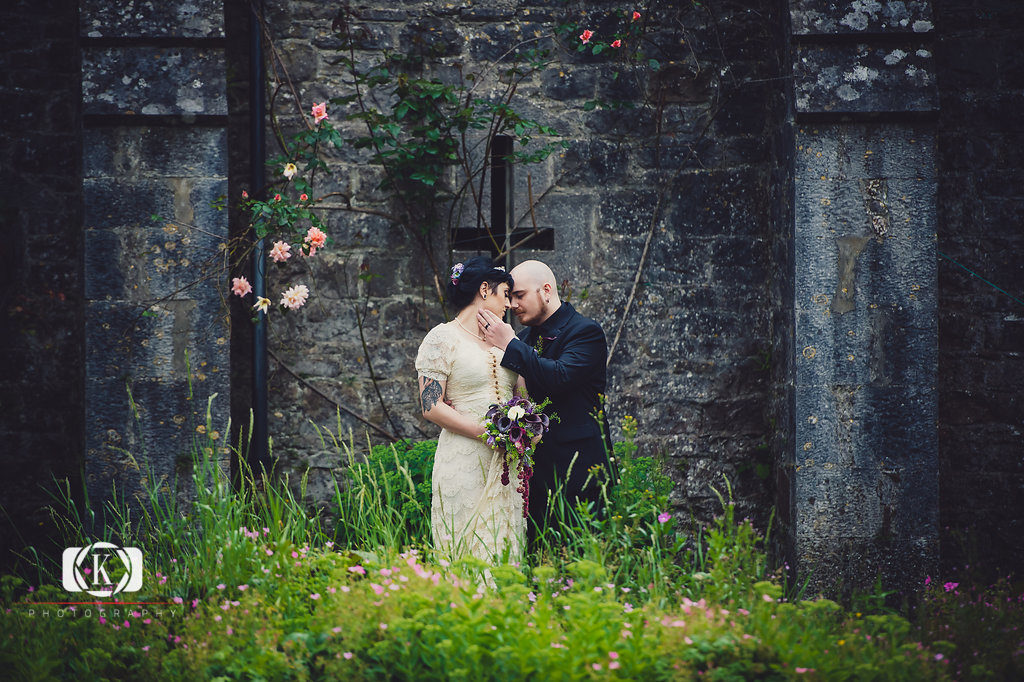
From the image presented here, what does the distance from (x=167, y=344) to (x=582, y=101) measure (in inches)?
108

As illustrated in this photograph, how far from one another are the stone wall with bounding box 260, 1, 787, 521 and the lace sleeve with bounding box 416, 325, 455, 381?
1277 mm

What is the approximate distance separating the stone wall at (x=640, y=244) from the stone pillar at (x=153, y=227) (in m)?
0.76

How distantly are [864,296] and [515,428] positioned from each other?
79.2 inches

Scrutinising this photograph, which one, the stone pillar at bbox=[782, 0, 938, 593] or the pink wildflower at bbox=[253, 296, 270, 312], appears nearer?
the stone pillar at bbox=[782, 0, 938, 593]

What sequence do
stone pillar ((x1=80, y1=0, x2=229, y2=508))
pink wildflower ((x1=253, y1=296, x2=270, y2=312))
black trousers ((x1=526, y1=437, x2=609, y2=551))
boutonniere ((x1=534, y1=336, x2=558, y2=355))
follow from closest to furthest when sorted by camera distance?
black trousers ((x1=526, y1=437, x2=609, y2=551)) → boutonniere ((x1=534, y1=336, x2=558, y2=355)) → stone pillar ((x1=80, y1=0, x2=229, y2=508)) → pink wildflower ((x1=253, y1=296, x2=270, y2=312))

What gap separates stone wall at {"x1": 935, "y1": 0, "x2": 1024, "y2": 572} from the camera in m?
4.87

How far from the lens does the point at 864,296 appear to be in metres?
4.26

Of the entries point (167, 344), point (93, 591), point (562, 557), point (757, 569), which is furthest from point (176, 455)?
point (757, 569)

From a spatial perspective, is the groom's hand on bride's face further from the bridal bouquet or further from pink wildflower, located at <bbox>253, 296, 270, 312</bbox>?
pink wildflower, located at <bbox>253, 296, 270, 312</bbox>

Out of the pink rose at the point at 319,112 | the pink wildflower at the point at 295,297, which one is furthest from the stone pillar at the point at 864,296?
the pink wildflower at the point at 295,297

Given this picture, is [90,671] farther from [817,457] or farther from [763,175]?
[763,175]

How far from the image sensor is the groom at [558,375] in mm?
3732

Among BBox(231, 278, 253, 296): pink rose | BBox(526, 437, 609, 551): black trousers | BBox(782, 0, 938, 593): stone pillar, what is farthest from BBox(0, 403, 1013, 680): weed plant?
BBox(231, 278, 253, 296): pink rose

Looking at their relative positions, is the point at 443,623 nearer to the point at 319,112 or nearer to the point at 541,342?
the point at 541,342
